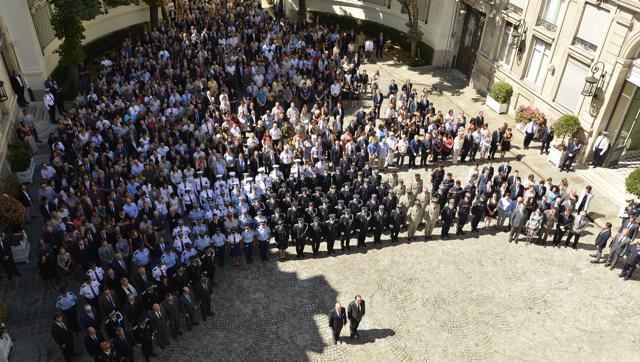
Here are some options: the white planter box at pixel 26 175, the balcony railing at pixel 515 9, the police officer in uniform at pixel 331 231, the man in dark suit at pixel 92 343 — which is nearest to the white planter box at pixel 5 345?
the man in dark suit at pixel 92 343

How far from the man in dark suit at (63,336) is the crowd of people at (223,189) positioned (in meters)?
0.05

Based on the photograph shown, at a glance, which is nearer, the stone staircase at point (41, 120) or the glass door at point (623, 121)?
the glass door at point (623, 121)

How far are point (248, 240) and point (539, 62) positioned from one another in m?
17.1

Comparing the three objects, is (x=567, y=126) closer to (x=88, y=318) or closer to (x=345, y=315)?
(x=345, y=315)

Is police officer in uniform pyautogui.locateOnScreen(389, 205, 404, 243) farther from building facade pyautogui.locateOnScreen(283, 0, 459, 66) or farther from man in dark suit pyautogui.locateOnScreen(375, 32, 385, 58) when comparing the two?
man in dark suit pyautogui.locateOnScreen(375, 32, 385, 58)

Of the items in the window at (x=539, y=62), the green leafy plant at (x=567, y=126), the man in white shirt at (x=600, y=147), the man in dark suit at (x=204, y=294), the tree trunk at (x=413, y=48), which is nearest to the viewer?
the man in dark suit at (x=204, y=294)

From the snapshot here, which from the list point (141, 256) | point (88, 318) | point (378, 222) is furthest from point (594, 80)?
point (88, 318)

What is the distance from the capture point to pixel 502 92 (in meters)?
25.8

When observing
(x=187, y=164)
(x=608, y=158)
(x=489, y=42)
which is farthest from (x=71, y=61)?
(x=608, y=158)

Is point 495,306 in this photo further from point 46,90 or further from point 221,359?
point 46,90

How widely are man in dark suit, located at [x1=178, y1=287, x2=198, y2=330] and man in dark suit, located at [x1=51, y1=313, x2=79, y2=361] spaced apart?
9.29 ft

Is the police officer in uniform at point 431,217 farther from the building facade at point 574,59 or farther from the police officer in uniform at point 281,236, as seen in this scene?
the building facade at point 574,59

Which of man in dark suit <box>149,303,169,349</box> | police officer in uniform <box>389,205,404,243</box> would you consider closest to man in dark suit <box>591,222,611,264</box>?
police officer in uniform <box>389,205,404,243</box>

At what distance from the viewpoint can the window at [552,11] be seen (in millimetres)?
22853
